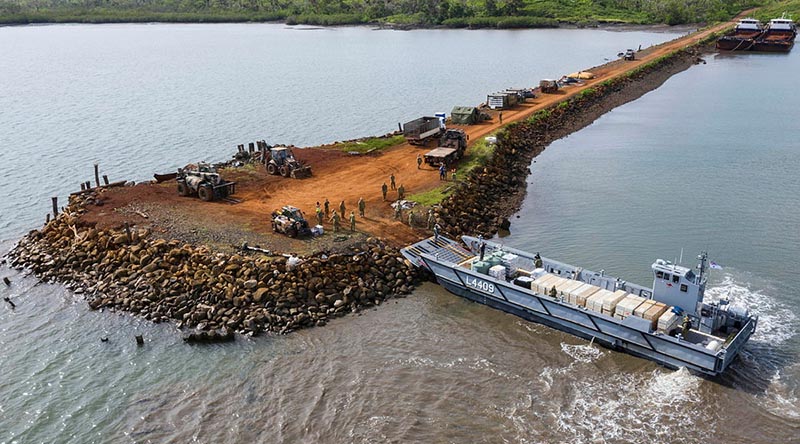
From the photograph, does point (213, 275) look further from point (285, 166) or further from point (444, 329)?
point (285, 166)

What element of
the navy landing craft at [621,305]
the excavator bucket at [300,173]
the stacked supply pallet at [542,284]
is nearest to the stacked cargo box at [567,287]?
the navy landing craft at [621,305]

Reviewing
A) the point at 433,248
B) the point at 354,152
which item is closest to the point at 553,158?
the point at 354,152

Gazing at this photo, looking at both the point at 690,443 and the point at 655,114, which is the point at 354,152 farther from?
the point at 655,114

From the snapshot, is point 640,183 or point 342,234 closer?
point 342,234

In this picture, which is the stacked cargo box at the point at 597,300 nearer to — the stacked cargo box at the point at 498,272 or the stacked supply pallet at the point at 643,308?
the stacked supply pallet at the point at 643,308

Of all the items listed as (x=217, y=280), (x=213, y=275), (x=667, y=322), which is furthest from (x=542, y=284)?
(x=213, y=275)

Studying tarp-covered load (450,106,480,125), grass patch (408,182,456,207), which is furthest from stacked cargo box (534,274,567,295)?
tarp-covered load (450,106,480,125)
